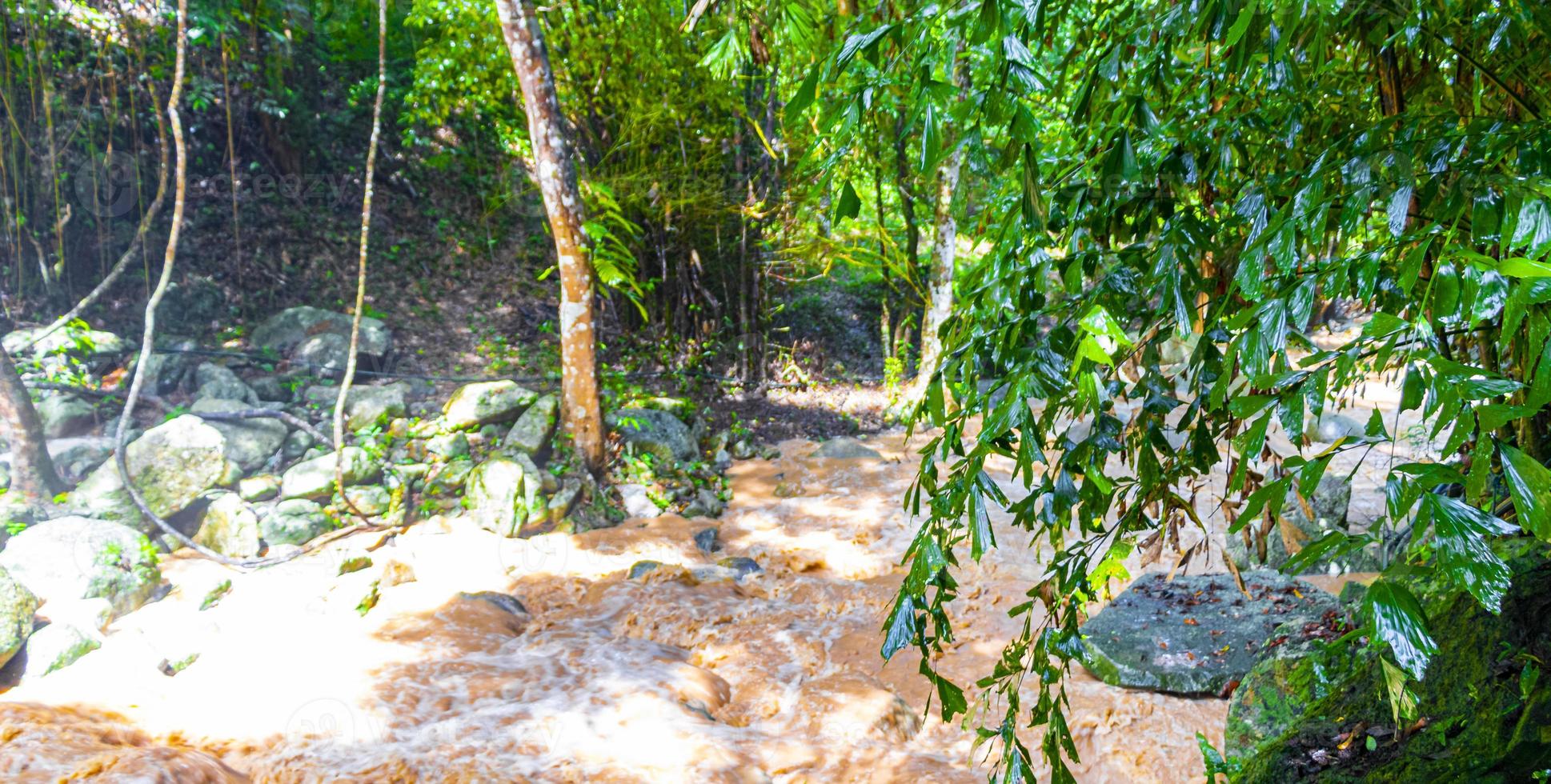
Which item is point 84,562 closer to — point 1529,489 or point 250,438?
point 250,438

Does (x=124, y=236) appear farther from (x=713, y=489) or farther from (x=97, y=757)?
(x=97, y=757)

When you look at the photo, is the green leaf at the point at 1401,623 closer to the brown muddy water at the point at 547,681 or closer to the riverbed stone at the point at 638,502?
the brown muddy water at the point at 547,681

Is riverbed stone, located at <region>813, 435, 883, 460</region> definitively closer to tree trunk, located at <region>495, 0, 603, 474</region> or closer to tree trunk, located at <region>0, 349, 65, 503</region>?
tree trunk, located at <region>495, 0, 603, 474</region>

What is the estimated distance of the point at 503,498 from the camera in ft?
17.8

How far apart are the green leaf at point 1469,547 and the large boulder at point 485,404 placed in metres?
6.37

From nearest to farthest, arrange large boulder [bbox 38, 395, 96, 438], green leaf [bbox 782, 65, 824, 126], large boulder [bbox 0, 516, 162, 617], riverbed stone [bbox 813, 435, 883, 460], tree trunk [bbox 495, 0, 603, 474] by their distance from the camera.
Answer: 1. green leaf [bbox 782, 65, 824, 126]
2. large boulder [bbox 0, 516, 162, 617]
3. tree trunk [bbox 495, 0, 603, 474]
4. large boulder [bbox 38, 395, 96, 438]
5. riverbed stone [bbox 813, 435, 883, 460]

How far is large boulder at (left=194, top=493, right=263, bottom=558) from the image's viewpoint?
5016 mm

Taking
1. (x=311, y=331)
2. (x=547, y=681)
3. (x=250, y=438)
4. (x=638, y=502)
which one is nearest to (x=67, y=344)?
(x=250, y=438)

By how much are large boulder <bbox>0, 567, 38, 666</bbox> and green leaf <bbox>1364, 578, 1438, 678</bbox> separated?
4822 mm

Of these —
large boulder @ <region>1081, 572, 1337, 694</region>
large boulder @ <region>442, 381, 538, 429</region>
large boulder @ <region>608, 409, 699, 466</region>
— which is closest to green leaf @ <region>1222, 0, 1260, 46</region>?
large boulder @ <region>1081, 572, 1337, 694</region>

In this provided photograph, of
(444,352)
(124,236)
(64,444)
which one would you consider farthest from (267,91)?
(64,444)

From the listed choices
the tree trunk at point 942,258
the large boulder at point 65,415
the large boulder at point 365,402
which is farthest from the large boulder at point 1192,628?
the large boulder at point 65,415

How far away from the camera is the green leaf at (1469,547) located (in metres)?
0.59

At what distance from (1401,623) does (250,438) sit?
6.67 m
